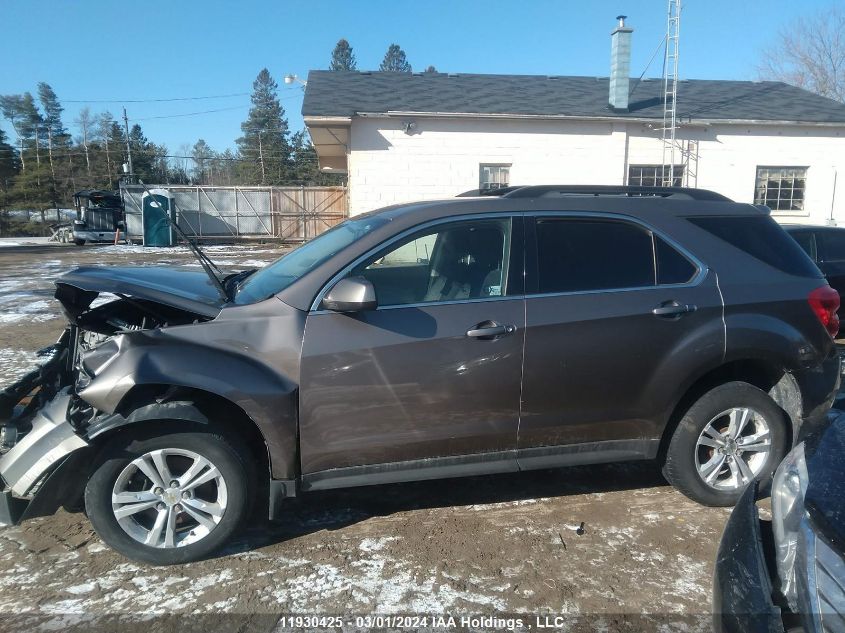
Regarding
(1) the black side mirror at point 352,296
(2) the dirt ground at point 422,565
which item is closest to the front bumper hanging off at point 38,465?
(2) the dirt ground at point 422,565

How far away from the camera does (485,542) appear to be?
10.5ft

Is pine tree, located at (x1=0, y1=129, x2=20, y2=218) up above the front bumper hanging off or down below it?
above

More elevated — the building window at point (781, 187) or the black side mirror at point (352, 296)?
the building window at point (781, 187)

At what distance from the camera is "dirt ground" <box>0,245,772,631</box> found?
2.65 meters

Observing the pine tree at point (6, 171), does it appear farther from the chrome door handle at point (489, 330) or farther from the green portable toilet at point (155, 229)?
the chrome door handle at point (489, 330)

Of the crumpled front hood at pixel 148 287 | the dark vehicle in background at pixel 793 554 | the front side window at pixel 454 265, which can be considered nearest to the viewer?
the dark vehicle in background at pixel 793 554

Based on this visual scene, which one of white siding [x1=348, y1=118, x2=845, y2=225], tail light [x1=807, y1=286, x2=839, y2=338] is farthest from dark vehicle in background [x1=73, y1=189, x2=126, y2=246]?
tail light [x1=807, y1=286, x2=839, y2=338]

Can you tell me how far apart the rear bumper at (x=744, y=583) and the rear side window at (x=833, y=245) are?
644 centimetres

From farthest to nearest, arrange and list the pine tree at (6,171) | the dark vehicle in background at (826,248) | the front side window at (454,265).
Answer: the pine tree at (6,171), the dark vehicle in background at (826,248), the front side window at (454,265)

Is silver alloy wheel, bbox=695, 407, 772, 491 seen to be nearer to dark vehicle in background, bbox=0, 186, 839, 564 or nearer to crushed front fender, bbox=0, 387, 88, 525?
dark vehicle in background, bbox=0, 186, 839, 564

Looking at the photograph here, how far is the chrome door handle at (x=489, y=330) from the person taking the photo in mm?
3076

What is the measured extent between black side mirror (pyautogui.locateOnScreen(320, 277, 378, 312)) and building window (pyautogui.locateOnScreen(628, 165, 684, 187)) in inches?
611

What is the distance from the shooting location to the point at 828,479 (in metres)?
1.95

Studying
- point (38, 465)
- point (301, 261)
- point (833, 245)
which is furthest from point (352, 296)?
point (833, 245)
